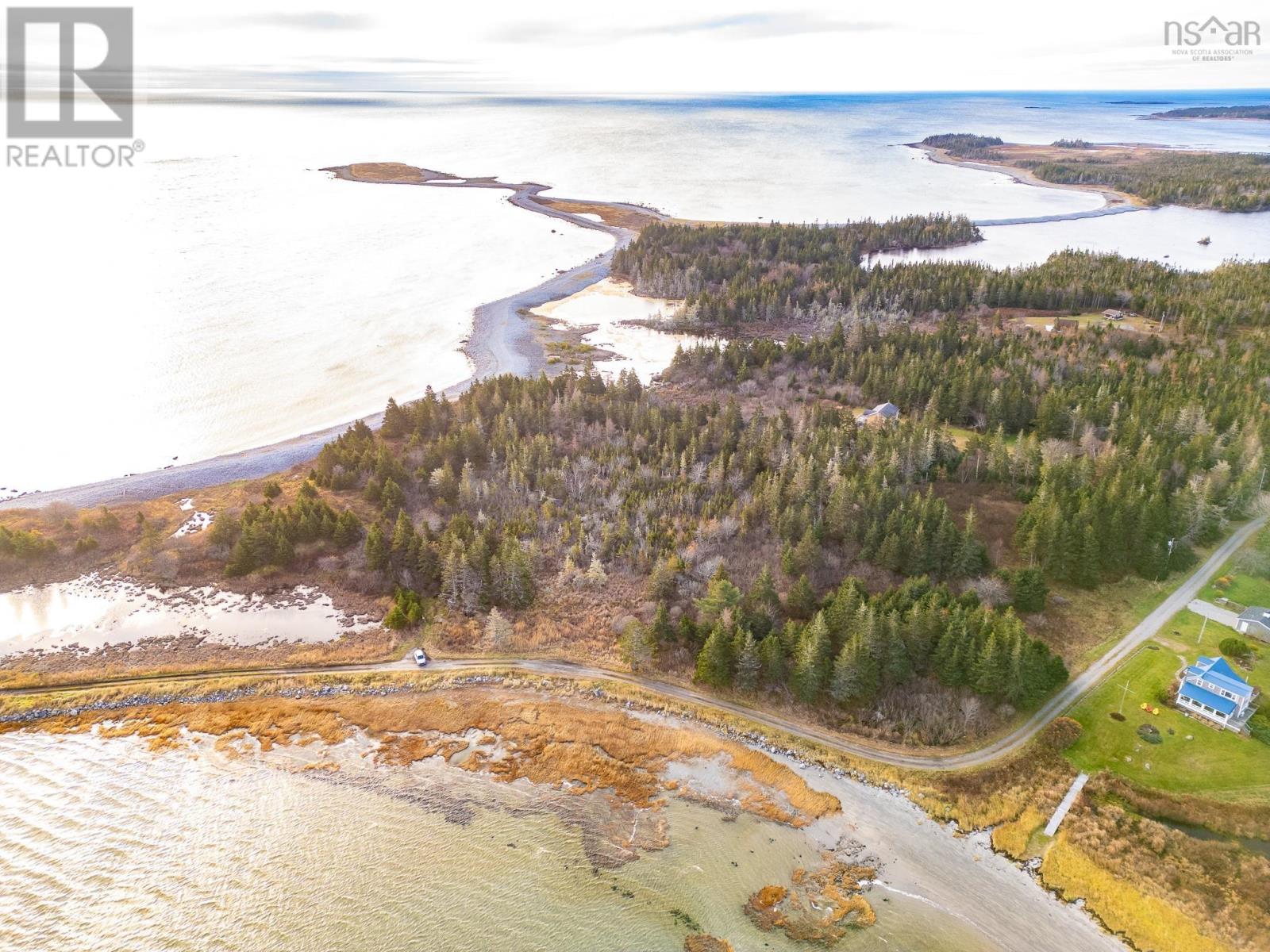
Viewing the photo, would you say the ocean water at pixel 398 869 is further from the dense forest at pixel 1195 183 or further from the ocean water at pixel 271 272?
the dense forest at pixel 1195 183

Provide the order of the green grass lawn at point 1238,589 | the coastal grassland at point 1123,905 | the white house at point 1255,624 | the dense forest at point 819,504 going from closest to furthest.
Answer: the coastal grassland at point 1123,905 → the dense forest at point 819,504 → the white house at point 1255,624 → the green grass lawn at point 1238,589

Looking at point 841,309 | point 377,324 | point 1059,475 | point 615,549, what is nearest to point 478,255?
point 377,324

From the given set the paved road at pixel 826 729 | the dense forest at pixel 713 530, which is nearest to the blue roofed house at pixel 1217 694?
the paved road at pixel 826 729

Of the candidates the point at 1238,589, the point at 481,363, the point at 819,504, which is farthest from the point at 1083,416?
the point at 481,363

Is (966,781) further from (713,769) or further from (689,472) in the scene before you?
(689,472)

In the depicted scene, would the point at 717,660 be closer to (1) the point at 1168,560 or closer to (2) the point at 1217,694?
(2) the point at 1217,694
